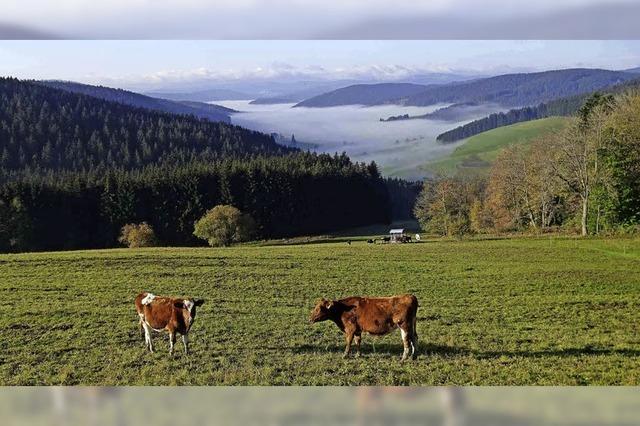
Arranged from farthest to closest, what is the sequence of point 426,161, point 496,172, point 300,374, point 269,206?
point 496,172 → point 269,206 → point 426,161 → point 300,374

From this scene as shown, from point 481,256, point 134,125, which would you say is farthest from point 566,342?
point 134,125

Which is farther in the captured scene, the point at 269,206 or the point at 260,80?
the point at 269,206

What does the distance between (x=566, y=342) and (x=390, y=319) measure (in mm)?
1500

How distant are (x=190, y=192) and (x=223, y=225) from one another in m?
0.52

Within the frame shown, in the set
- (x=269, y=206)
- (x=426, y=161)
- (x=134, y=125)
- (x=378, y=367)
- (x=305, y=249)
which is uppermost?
(x=134, y=125)

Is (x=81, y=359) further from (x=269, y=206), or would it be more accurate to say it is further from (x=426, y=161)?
(x=426, y=161)

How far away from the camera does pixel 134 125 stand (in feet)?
20.9

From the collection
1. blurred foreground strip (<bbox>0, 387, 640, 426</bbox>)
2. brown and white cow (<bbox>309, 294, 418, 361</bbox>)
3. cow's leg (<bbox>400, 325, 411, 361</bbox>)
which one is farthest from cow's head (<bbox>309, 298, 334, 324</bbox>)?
blurred foreground strip (<bbox>0, 387, 640, 426</bbox>)

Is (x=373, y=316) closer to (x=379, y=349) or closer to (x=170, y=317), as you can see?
(x=379, y=349)

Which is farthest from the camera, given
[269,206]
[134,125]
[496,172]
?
[496,172]

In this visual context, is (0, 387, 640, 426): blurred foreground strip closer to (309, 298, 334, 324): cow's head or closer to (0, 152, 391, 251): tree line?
(309, 298, 334, 324): cow's head

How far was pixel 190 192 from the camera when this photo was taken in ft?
18.5

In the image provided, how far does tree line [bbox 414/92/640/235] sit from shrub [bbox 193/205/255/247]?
1766 mm

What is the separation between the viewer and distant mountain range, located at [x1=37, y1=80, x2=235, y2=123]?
201 inches
